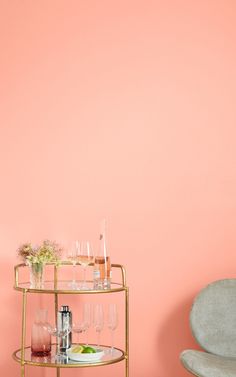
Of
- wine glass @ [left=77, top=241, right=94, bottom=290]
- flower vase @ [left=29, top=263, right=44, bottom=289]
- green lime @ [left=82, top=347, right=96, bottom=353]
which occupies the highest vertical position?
wine glass @ [left=77, top=241, right=94, bottom=290]

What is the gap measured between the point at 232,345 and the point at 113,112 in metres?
1.58

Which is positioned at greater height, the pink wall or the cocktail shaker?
the pink wall

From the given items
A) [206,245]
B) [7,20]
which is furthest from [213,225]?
[7,20]

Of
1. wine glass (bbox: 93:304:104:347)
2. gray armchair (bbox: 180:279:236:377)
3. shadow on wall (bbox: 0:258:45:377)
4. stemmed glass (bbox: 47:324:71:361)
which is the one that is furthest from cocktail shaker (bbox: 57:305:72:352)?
gray armchair (bbox: 180:279:236:377)

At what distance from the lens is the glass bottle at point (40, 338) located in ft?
13.1

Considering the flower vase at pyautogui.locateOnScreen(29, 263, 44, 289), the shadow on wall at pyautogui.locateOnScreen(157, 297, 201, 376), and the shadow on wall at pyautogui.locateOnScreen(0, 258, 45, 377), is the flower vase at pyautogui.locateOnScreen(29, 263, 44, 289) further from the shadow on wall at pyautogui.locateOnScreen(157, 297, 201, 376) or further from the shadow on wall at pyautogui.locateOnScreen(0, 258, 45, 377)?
the shadow on wall at pyautogui.locateOnScreen(157, 297, 201, 376)

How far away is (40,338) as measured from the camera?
402cm

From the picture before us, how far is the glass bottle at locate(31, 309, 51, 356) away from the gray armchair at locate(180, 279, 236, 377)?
0.81 m

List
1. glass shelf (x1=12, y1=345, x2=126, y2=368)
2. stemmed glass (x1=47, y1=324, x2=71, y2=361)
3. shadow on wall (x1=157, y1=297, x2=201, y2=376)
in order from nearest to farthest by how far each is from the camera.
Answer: glass shelf (x1=12, y1=345, x2=126, y2=368) → stemmed glass (x1=47, y1=324, x2=71, y2=361) → shadow on wall (x1=157, y1=297, x2=201, y2=376)

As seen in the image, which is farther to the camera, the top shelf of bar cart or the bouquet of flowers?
the bouquet of flowers

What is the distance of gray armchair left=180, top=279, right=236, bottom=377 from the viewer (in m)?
4.07

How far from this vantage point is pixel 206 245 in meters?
4.50

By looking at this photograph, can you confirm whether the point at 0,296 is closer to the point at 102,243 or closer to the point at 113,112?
the point at 102,243

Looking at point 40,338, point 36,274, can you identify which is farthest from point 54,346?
point 36,274
